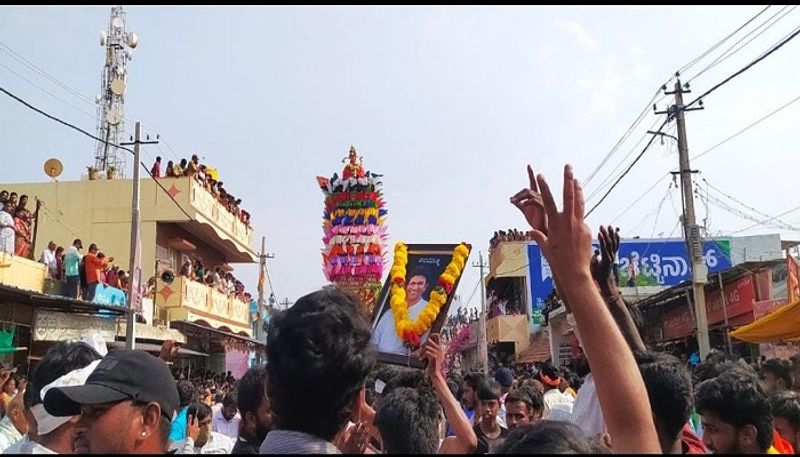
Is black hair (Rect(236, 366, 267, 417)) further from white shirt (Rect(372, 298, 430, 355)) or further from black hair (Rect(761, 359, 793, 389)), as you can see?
black hair (Rect(761, 359, 793, 389))

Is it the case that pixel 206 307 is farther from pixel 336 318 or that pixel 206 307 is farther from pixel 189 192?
pixel 336 318

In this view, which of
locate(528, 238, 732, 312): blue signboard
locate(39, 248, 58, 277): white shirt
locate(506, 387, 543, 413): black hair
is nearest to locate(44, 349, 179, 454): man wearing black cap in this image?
locate(506, 387, 543, 413): black hair

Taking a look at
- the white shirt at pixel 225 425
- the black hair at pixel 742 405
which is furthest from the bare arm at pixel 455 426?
the white shirt at pixel 225 425

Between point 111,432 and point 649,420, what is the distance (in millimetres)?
1728

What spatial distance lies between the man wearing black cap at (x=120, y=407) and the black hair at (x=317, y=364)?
72 centimetres

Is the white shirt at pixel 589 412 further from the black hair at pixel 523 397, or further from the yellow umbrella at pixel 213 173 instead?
the yellow umbrella at pixel 213 173

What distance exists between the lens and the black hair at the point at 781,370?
5.88 metres

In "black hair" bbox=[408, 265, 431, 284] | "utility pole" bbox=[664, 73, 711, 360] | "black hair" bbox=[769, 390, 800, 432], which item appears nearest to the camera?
"black hair" bbox=[769, 390, 800, 432]

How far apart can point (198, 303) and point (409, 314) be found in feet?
55.8

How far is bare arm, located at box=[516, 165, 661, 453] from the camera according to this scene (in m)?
1.77

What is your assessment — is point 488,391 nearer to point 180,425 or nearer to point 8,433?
point 180,425

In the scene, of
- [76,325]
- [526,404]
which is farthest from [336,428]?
[76,325]

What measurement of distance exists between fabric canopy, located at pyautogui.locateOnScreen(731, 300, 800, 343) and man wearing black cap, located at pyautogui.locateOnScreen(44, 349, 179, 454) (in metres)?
9.67

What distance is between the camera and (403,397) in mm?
3176
